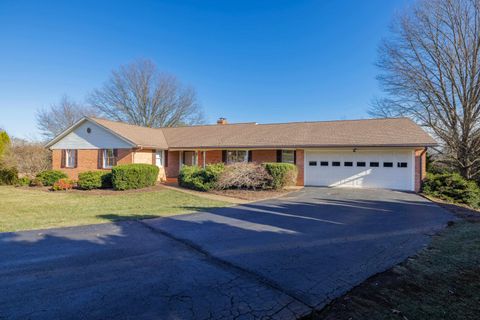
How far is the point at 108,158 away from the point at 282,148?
13244 mm

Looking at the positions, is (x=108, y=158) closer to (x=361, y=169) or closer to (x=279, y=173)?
(x=279, y=173)

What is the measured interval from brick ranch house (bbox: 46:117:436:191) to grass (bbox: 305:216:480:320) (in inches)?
437

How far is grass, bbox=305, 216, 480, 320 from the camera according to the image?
291 centimetres

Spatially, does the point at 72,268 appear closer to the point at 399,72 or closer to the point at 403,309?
the point at 403,309

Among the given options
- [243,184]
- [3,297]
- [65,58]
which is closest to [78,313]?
[3,297]

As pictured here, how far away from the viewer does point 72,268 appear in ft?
13.9

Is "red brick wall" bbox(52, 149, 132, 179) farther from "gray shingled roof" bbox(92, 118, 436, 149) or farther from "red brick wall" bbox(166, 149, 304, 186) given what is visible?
"red brick wall" bbox(166, 149, 304, 186)

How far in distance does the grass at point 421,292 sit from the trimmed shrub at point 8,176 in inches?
920

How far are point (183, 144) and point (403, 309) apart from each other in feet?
62.4

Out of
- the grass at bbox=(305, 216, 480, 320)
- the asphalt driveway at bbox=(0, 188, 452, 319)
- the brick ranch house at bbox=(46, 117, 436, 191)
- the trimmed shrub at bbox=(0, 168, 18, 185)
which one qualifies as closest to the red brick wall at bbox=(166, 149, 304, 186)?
the brick ranch house at bbox=(46, 117, 436, 191)

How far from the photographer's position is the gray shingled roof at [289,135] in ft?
51.1

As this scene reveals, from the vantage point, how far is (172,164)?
21578 mm

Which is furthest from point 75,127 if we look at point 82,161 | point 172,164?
point 172,164

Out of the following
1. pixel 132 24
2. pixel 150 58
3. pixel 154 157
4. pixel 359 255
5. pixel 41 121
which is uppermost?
pixel 150 58
